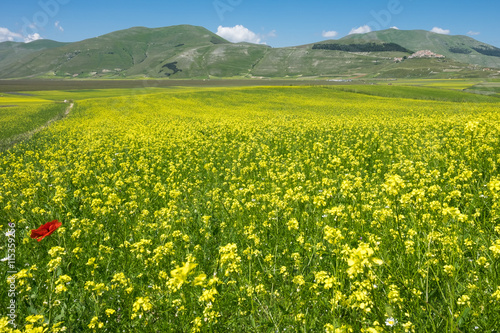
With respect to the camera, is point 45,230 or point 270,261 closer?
point 270,261

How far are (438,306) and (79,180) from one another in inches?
393

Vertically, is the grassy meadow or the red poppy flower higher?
the red poppy flower

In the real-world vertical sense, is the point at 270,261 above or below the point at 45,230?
below

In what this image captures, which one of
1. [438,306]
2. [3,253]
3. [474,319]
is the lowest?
[3,253]

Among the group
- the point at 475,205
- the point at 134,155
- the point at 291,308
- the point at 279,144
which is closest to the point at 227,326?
the point at 291,308

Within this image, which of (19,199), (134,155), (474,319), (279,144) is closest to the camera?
(474,319)

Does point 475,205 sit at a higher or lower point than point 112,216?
higher

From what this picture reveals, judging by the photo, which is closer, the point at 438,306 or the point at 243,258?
the point at 438,306

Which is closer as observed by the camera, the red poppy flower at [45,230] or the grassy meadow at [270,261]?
the grassy meadow at [270,261]

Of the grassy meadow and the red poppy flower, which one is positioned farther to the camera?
the red poppy flower

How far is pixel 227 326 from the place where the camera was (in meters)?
3.40

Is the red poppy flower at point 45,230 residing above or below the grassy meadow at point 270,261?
above

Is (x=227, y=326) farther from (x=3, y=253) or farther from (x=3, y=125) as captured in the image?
(x=3, y=125)

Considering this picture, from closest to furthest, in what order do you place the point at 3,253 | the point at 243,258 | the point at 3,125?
the point at 243,258 → the point at 3,253 → the point at 3,125
